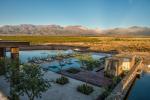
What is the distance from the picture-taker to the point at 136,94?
30156mm

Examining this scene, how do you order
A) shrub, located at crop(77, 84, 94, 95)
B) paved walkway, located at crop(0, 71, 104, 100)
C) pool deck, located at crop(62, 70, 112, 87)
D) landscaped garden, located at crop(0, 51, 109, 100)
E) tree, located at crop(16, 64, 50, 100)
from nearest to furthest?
1. tree, located at crop(16, 64, 50, 100)
2. landscaped garden, located at crop(0, 51, 109, 100)
3. paved walkway, located at crop(0, 71, 104, 100)
4. shrub, located at crop(77, 84, 94, 95)
5. pool deck, located at crop(62, 70, 112, 87)

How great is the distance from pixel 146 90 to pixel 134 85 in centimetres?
429

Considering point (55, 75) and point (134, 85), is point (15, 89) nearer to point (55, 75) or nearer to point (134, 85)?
point (55, 75)

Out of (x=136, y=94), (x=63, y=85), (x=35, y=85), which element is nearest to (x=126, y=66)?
(x=136, y=94)

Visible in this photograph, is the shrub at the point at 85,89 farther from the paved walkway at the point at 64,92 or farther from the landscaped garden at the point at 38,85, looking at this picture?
the paved walkway at the point at 64,92

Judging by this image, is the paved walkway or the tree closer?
the tree

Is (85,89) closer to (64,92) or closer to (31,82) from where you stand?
(64,92)

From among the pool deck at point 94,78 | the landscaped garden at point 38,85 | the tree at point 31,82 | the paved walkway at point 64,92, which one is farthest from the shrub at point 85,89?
the tree at point 31,82

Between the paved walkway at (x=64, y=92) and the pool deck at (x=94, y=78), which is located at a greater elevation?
the pool deck at (x=94, y=78)

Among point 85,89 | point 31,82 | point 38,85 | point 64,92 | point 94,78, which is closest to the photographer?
point 31,82

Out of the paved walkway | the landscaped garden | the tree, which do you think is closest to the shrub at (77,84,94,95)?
the landscaped garden

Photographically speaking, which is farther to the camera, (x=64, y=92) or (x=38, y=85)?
(x=64, y=92)

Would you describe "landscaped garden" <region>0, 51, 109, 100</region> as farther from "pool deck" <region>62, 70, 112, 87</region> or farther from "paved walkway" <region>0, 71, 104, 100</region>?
"pool deck" <region>62, 70, 112, 87</region>

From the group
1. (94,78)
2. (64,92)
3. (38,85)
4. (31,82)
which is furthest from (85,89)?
(31,82)
